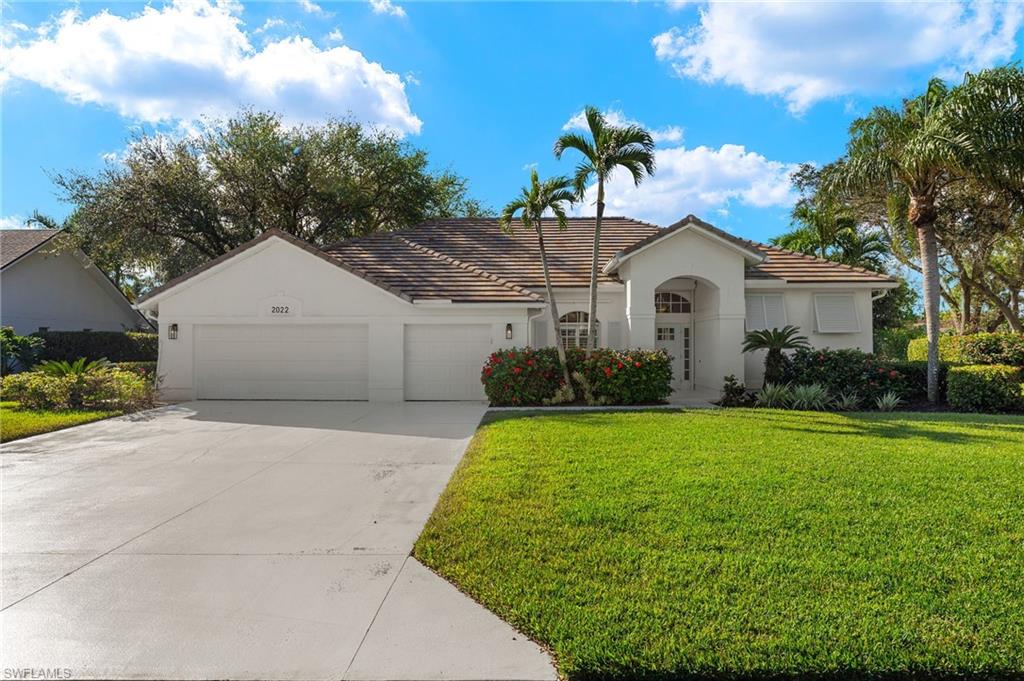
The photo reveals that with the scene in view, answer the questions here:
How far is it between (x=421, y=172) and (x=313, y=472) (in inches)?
750

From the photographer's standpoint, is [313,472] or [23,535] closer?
Answer: [23,535]

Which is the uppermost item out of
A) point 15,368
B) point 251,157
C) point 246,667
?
point 251,157

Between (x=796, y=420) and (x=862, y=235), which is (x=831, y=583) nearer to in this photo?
(x=796, y=420)

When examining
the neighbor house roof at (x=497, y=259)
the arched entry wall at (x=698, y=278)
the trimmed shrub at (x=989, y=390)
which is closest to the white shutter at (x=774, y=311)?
the neighbor house roof at (x=497, y=259)

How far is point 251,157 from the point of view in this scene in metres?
20.5

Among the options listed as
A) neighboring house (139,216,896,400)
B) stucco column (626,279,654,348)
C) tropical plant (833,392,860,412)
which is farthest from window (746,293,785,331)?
tropical plant (833,392,860,412)

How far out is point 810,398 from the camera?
11969 mm

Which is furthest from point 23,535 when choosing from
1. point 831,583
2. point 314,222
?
point 314,222

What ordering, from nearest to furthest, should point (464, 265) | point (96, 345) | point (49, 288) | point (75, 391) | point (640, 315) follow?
1. point (75, 391)
2. point (640, 315)
3. point (464, 265)
4. point (96, 345)
5. point (49, 288)

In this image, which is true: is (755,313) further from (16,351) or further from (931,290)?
(16,351)

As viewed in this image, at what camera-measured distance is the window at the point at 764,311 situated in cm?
1533

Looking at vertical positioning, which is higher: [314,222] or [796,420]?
[314,222]

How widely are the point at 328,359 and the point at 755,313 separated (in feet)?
39.2

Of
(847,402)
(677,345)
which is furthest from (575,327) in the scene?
(847,402)
